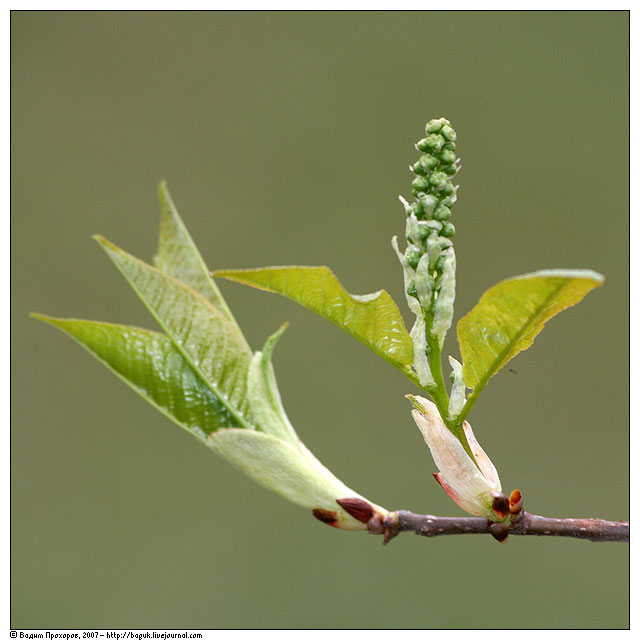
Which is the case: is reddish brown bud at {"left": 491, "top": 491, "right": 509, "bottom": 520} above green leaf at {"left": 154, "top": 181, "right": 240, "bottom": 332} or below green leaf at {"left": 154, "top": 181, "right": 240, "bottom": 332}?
below

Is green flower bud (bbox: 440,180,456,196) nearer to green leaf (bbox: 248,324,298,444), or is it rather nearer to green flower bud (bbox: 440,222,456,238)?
green flower bud (bbox: 440,222,456,238)

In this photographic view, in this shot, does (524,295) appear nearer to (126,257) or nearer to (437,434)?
(437,434)

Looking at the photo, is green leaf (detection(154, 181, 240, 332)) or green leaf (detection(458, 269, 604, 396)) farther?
green leaf (detection(154, 181, 240, 332))

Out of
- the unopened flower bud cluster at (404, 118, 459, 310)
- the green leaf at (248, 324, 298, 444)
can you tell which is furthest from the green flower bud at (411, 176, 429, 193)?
the green leaf at (248, 324, 298, 444)

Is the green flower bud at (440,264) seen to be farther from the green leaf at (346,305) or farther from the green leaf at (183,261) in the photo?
the green leaf at (183,261)

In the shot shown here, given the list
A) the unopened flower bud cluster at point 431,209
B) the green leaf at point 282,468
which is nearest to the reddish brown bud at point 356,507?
the green leaf at point 282,468

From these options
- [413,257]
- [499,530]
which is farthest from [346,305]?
[499,530]

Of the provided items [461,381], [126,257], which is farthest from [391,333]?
[126,257]
